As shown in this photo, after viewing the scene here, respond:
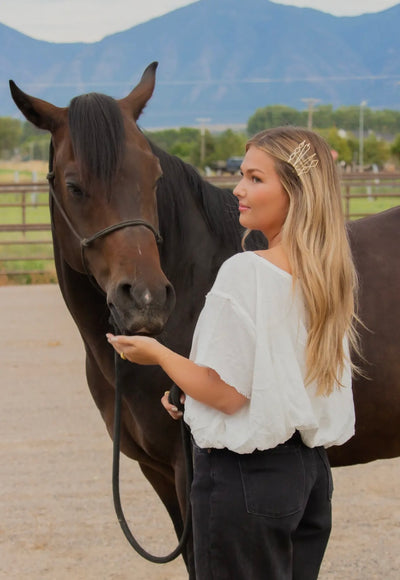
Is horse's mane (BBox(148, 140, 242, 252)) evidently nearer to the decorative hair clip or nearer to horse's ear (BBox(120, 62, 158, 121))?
horse's ear (BBox(120, 62, 158, 121))

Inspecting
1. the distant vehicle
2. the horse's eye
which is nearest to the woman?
the horse's eye

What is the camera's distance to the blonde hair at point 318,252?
160 cm

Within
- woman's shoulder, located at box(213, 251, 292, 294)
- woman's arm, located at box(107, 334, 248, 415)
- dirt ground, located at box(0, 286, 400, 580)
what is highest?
woman's shoulder, located at box(213, 251, 292, 294)

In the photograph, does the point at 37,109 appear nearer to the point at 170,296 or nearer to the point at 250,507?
the point at 170,296

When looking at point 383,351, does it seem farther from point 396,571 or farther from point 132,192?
point 396,571

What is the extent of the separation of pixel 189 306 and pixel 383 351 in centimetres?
68

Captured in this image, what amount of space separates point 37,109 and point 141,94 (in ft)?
1.23

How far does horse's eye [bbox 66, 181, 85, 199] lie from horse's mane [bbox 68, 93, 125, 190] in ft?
0.15

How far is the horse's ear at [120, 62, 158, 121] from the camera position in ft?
8.48

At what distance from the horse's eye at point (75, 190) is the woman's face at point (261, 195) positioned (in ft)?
2.55

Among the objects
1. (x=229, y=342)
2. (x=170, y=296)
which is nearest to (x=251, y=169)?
(x=229, y=342)

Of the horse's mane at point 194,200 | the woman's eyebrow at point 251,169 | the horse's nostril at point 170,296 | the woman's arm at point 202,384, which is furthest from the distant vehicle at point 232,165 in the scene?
the woman's arm at point 202,384

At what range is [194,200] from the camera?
2.66 metres

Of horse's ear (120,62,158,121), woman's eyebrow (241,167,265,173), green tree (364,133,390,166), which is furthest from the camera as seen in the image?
green tree (364,133,390,166)
